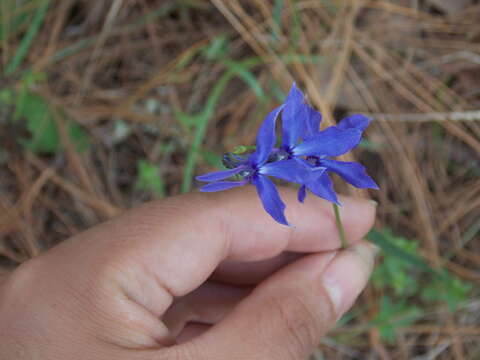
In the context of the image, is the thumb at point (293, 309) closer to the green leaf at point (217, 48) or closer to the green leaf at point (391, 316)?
the green leaf at point (391, 316)

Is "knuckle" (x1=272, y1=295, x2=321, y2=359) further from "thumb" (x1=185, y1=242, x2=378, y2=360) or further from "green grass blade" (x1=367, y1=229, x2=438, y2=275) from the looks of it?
"green grass blade" (x1=367, y1=229, x2=438, y2=275)

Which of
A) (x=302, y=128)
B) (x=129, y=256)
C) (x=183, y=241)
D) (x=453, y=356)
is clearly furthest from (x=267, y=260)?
(x=453, y=356)

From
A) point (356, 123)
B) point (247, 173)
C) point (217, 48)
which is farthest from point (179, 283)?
point (217, 48)

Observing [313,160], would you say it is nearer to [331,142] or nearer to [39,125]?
[331,142]

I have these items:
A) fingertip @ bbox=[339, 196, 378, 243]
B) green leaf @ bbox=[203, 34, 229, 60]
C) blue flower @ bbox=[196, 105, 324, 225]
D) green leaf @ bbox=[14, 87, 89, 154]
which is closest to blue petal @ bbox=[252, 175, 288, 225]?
blue flower @ bbox=[196, 105, 324, 225]

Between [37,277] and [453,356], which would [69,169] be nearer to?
[37,277]
